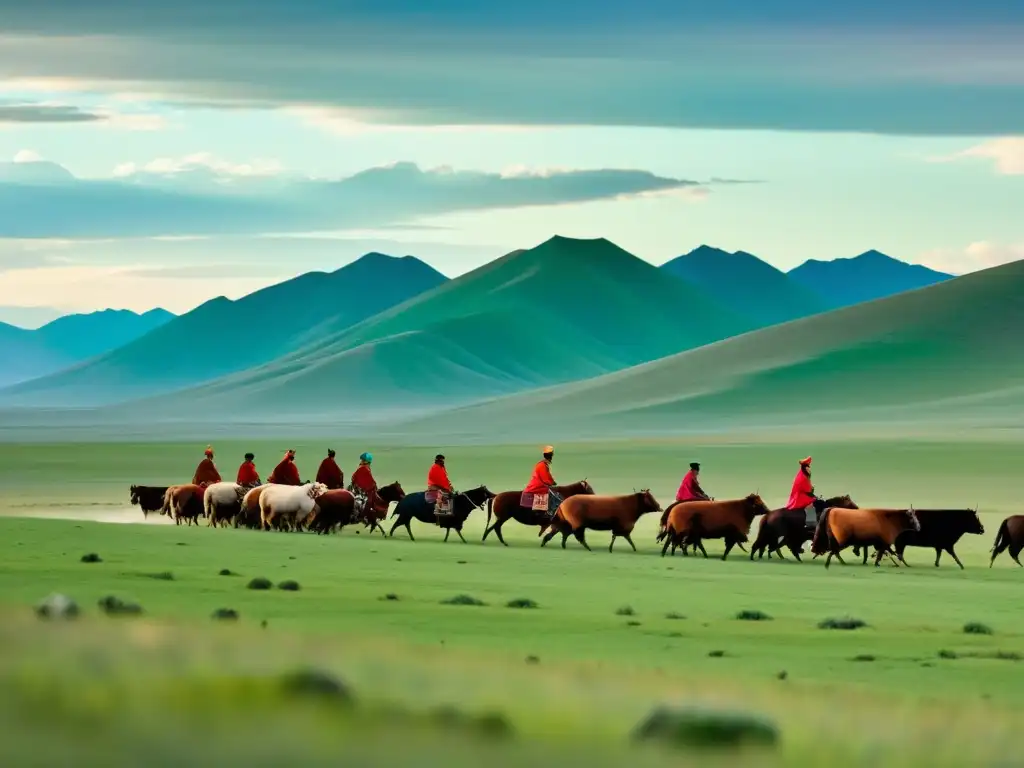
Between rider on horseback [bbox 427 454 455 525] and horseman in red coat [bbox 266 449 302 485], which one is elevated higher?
horseman in red coat [bbox 266 449 302 485]

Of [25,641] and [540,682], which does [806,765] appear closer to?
[540,682]

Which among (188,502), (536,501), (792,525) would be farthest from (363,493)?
(792,525)

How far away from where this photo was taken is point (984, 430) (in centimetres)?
10244

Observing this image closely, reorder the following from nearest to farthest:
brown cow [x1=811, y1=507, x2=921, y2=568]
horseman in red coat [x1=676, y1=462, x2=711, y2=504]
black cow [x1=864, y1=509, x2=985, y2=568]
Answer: brown cow [x1=811, y1=507, x2=921, y2=568] → black cow [x1=864, y1=509, x2=985, y2=568] → horseman in red coat [x1=676, y1=462, x2=711, y2=504]

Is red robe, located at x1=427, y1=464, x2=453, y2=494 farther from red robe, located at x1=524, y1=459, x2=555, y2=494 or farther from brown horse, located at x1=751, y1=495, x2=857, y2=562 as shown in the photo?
brown horse, located at x1=751, y1=495, x2=857, y2=562

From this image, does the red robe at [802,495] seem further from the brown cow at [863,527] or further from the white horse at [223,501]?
the white horse at [223,501]

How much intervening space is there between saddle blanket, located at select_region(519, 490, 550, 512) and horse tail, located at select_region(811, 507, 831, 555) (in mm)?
4801

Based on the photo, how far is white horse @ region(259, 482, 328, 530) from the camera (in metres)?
34.7

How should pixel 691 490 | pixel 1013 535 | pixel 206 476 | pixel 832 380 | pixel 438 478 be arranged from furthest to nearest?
pixel 832 380, pixel 206 476, pixel 438 478, pixel 1013 535, pixel 691 490

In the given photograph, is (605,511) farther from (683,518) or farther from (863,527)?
(863,527)

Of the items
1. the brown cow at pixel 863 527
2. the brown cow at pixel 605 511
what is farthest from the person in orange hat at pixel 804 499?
the brown cow at pixel 605 511

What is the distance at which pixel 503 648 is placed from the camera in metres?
16.0

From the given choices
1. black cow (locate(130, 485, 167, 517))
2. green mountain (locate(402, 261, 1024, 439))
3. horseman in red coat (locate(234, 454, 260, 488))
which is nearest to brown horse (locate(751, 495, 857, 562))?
horseman in red coat (locate(234, 454, 260, 488))

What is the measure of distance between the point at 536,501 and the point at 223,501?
804 centimetres
